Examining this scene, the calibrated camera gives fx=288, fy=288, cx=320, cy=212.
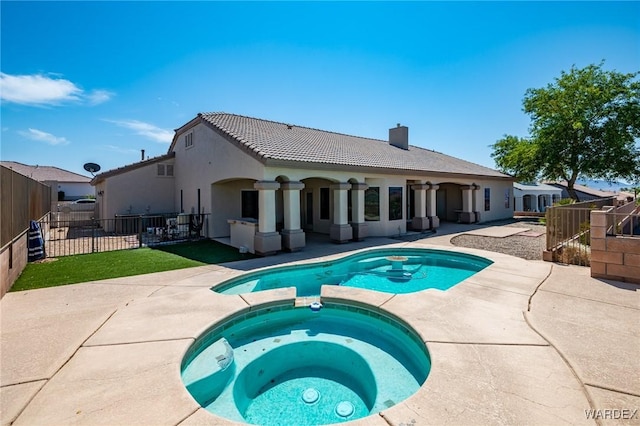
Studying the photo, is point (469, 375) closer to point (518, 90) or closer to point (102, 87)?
point (102, 87)

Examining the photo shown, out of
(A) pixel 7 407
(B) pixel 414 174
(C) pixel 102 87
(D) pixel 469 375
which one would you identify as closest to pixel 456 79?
(B) pixel 414 174

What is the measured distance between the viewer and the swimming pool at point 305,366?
3840mm

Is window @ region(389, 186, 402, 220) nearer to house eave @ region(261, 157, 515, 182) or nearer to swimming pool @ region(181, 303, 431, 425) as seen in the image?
house eave @ region(261, 157, 515, 182)

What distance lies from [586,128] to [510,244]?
19.4 metres

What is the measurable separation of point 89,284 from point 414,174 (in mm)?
16049

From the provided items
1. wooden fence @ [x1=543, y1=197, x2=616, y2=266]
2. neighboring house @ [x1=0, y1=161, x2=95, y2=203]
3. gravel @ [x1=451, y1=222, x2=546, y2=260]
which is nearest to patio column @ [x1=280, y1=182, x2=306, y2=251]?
gravel @ [x1=451, y1=222, x2=546, y2=260]

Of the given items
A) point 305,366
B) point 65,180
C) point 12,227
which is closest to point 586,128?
point 305,366

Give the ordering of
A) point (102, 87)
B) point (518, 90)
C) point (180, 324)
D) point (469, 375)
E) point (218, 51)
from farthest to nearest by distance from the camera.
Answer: point (518, 90) → point (102, 87) → point (218, 51) → point (180, 324) → point (469, 375)

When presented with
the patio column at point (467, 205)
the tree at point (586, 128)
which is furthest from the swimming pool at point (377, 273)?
the tree at point (586, 128)

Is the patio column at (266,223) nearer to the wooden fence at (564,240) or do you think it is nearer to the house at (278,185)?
the house at (278,185)

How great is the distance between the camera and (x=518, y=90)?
28.7 m

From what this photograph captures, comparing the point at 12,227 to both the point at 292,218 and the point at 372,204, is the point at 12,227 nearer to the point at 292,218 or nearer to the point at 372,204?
the point at 292,218

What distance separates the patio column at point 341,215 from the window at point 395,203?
3.72 meters

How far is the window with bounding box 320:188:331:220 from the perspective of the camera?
56.7 ft
